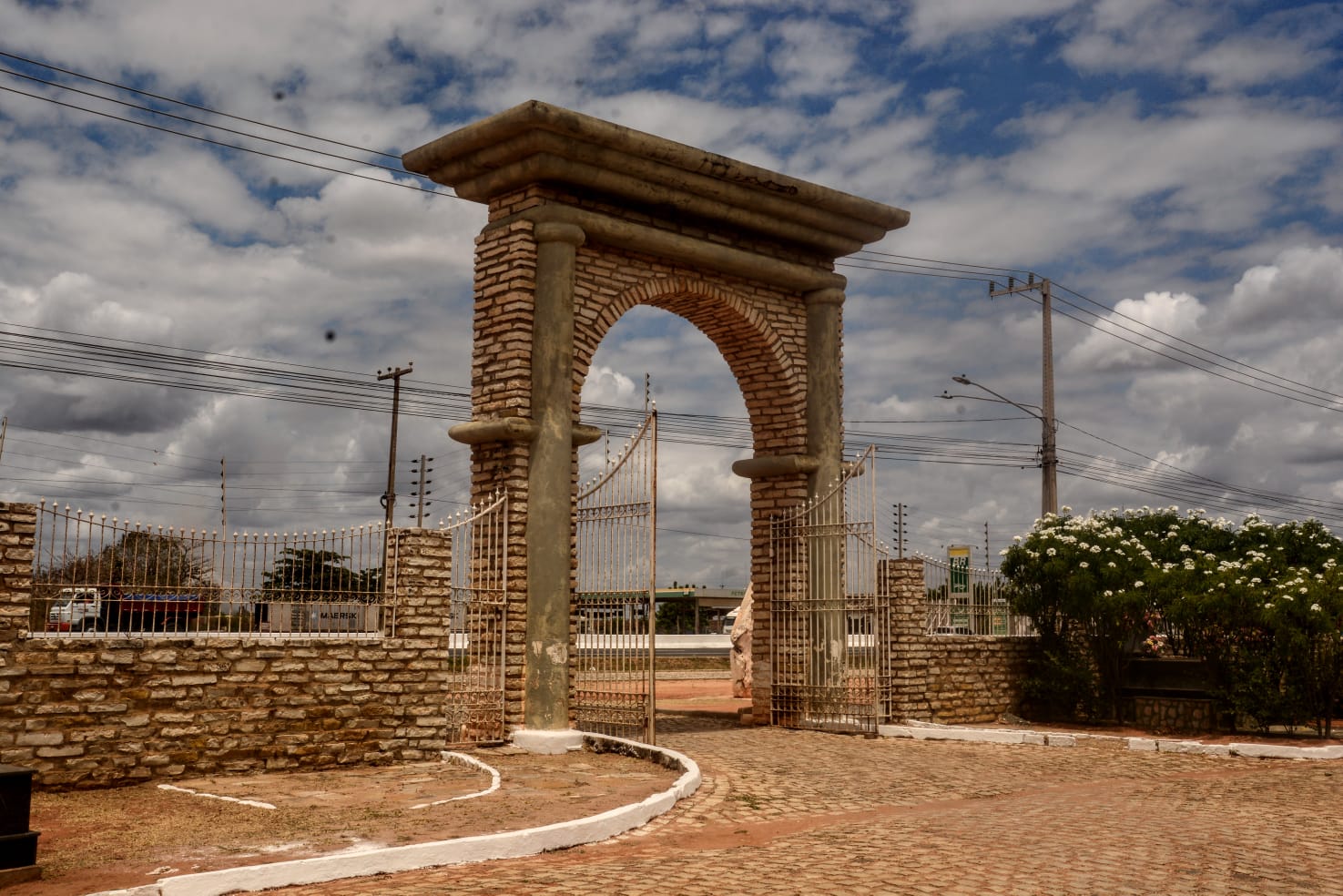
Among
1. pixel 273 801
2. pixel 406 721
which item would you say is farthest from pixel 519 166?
pixel 273 801

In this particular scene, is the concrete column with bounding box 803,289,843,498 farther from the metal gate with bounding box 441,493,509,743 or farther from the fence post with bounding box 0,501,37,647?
the fence post with bounding box 0,501,37,647

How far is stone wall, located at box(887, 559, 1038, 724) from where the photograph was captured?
589 inches

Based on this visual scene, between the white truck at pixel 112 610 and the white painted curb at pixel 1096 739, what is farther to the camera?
the white painted curb at pixel 1096 739

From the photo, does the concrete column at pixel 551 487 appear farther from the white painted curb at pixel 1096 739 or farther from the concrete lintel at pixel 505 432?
the white painted curb at pixel 1096 739

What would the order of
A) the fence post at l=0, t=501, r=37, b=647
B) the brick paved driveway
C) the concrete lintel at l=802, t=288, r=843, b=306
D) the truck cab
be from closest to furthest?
the brick paved driveway
the fence post at l=0, t=501, r=37, b=647
the truck cab
the concrete lintel at l=802, t=288, r=843, b=306

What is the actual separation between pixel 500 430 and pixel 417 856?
241 inches

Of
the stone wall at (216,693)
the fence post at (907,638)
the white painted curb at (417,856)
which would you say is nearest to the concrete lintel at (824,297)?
the fence post at (907,638)

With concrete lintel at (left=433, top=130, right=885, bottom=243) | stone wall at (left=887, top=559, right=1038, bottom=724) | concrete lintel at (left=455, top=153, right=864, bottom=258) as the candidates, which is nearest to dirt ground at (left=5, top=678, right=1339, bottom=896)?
stone wall at (left=887, top=559, right=1038, bottom=724)

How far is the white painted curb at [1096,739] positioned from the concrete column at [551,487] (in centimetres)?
434

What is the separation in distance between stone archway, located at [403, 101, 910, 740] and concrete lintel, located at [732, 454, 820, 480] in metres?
0.02

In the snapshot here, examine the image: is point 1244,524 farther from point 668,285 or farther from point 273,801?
point 273,801

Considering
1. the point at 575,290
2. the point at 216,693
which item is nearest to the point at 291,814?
the point at 216,693

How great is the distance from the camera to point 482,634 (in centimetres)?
1227

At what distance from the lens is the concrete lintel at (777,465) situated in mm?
14898
